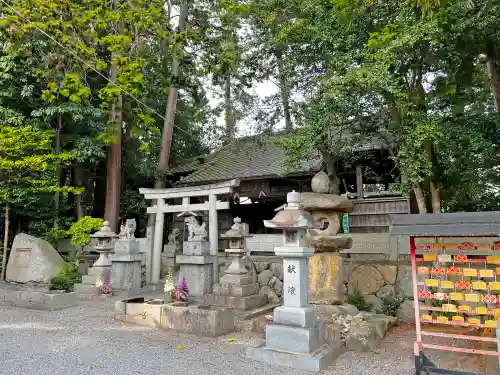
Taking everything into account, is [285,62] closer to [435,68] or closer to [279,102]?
[279,102]

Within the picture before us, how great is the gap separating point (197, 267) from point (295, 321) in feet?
18.3

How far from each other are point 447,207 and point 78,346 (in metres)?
12.0

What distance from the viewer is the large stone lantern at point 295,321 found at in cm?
523

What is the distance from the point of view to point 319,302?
755 cm

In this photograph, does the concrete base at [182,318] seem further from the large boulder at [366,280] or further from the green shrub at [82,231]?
the green shrub at [82,231]

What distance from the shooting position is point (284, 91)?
12.9 meters

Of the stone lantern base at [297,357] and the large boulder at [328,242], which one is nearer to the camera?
the stone lantern base at [297,357]

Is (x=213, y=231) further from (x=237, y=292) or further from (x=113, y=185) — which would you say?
(x=113, y=185)

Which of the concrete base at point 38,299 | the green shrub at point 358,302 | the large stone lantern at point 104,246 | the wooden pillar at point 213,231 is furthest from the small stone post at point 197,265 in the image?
the green shrub at point 358,302

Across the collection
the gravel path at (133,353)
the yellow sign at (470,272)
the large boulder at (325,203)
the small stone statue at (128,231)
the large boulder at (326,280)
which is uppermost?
the large boulder at (325,203)

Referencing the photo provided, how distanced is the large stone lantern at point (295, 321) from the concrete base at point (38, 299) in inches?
228

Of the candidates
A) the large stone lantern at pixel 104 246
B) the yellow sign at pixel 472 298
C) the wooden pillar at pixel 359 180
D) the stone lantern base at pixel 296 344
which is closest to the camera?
the yellow sign at pixel 472 298

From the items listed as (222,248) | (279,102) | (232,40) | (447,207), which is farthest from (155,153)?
(447,207)

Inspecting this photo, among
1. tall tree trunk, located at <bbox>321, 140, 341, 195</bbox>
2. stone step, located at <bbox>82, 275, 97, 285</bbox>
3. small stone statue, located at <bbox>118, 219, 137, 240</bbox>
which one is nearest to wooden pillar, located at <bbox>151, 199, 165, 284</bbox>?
small stone statue, located at <bbox>118, 219, 137, 240</bbox>
